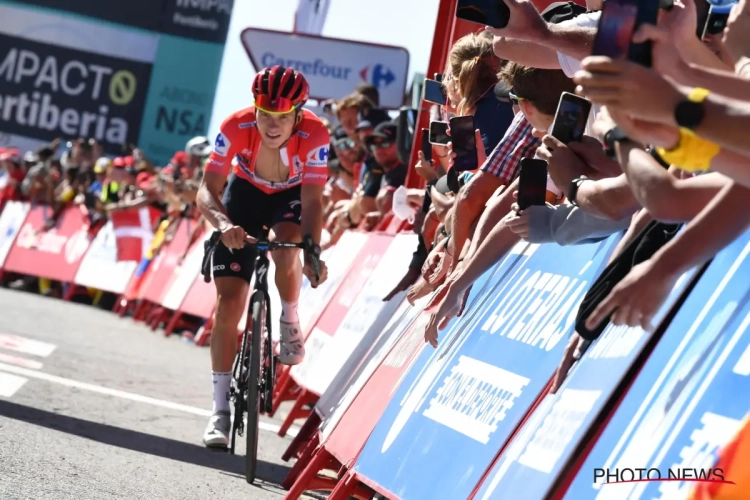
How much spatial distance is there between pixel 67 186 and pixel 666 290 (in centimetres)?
2110

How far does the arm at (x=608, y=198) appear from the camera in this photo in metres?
3.34

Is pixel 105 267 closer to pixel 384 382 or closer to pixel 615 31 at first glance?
pixel 384 382

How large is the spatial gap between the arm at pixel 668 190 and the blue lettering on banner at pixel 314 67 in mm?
13237

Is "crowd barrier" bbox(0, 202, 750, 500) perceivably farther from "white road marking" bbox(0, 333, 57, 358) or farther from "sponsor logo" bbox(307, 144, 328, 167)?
"white road marking" bbox(0, 333, 57, 358)

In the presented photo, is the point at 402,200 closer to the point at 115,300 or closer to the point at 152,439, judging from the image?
the point at 152,439

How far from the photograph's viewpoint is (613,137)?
109 inches

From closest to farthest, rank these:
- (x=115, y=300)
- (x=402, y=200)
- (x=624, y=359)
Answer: (x=624, y=359)
(x=402, y=200)
(x=115, y=300)

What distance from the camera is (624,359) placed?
10.3ft

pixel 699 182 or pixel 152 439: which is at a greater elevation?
pixel 699 182

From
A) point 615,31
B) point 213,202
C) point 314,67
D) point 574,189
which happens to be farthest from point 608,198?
point 314,67

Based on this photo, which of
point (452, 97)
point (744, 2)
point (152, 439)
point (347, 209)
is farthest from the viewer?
point (347, 209)

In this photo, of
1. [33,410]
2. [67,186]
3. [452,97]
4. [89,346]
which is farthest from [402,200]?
[67,186]

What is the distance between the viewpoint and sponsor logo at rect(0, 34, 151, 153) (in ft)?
102

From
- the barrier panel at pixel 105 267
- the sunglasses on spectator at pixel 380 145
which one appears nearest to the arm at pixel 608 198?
the sunglasses on spectator at pixel 380 145
